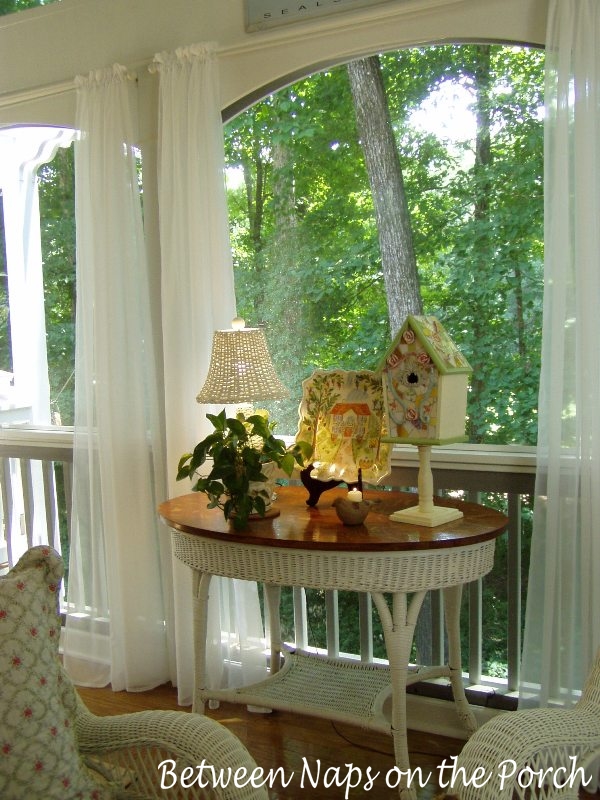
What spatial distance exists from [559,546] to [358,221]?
168 centimetres

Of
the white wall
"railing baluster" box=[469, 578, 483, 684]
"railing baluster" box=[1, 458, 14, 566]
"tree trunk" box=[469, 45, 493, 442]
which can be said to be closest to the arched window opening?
"tree trunk" box=[469, 45, 493, 442]

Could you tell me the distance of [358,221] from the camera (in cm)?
353

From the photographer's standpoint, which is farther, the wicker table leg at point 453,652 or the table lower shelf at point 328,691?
the wicker table leg at point 453,652

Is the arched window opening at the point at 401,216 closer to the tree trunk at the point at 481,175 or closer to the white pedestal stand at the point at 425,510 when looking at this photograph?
the tree trunk at the point at 481,175

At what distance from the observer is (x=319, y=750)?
2703 millimetres

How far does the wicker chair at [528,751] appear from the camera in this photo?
4.98ft

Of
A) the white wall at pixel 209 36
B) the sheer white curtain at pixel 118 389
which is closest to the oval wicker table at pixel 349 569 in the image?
the sheer white curtain at pixel 118 389

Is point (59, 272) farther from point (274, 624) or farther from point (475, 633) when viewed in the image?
point (475, 633)

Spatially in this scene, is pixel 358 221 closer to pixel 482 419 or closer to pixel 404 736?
pixel 482 419

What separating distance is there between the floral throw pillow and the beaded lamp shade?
1.03 meters

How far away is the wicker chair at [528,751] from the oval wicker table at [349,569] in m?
0.55

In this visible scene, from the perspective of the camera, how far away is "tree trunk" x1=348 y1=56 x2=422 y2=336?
3418mm

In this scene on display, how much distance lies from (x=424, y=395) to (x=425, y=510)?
321 mm

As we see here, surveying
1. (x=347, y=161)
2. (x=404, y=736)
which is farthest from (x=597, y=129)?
(x=404, y=736)
